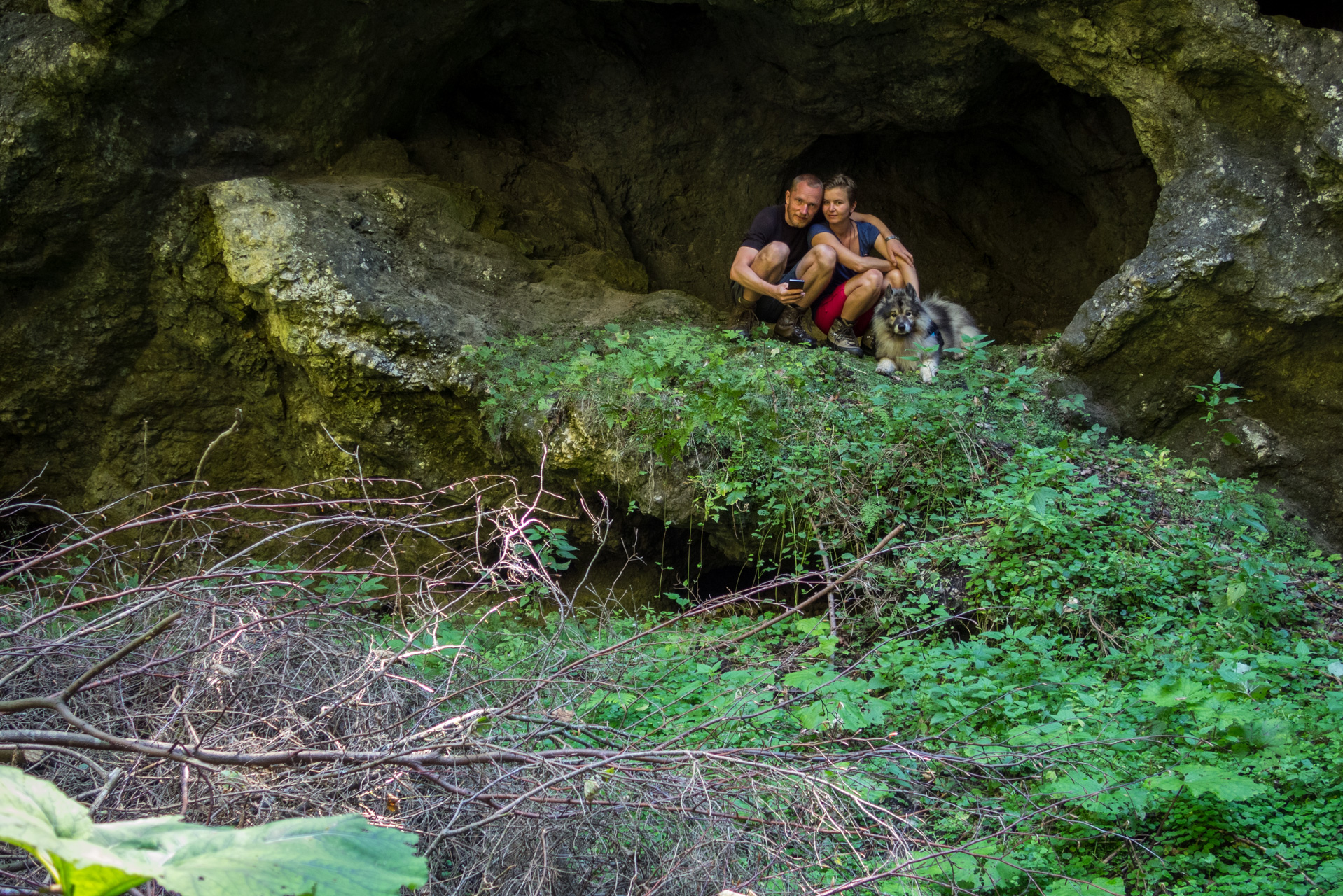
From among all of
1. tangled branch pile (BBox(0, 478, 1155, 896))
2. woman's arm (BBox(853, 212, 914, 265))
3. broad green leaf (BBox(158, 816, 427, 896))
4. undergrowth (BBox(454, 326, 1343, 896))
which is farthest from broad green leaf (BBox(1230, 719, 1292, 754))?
woman's arm (BBox(853, 212, 914, 265))

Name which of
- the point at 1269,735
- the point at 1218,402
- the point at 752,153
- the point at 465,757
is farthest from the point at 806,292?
the point at 465,757

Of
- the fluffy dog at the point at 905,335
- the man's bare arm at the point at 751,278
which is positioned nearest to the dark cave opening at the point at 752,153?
the man's bare arm at the point at 751,278

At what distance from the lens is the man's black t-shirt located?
6.14 m

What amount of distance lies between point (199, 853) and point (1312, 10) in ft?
21.9

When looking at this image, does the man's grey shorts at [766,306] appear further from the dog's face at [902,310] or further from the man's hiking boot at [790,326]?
the dog's face at [902,310]

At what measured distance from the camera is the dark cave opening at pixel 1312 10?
520 centimetres

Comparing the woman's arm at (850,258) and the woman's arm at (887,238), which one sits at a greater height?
the woman's arm at (887,238)

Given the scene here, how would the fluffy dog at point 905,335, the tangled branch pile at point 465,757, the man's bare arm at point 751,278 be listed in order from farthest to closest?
the man's bare arm at point 751,278
the fluffy dog at point 905,335
the tangled branch pile at point 465,757

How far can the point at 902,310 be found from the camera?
583cm

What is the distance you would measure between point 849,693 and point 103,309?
5433 millimetres

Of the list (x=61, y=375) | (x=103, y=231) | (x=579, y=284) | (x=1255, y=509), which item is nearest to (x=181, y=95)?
(x=103, y=231)

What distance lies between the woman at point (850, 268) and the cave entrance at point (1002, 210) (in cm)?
117

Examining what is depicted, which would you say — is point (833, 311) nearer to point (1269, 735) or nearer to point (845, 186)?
point (845, 186)

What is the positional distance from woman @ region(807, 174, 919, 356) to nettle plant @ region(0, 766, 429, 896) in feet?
18.0
